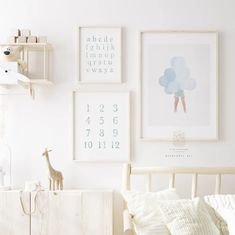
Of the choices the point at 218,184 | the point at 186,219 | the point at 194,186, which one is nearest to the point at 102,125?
the point at 194,186

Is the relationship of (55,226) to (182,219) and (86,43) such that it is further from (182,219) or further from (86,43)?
(86,43)

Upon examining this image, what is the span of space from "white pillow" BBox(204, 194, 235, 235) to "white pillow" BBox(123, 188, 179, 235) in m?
0.28

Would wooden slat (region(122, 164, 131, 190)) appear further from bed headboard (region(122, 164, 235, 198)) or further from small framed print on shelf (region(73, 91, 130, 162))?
small framed print on shelf (region(73, 91, 130, 162))

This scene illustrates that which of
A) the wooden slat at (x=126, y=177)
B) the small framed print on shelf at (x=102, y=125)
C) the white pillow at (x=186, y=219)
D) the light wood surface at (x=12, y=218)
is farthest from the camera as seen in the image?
the small framed print on shelf at (x=102, y=125)

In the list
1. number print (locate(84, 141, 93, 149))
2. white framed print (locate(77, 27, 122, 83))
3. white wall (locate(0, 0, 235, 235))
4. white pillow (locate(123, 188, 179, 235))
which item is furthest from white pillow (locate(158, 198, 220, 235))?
white framed print (locate(77, 27, 122, 83))

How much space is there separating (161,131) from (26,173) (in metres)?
0.89

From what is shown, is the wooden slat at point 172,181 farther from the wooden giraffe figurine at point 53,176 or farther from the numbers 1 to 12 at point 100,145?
the wooden giraffe figurine at point 53,176

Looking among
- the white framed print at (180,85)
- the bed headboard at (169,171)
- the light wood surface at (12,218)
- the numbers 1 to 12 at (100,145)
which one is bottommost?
the light wood surface at (12,218)

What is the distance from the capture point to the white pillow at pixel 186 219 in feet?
9.17

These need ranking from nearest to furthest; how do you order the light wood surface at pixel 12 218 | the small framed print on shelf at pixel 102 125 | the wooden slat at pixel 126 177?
the light wood surface at pixel 12 218, the wooden slat at pixel 126 177, the small framed print on shelf at pixel 102 125

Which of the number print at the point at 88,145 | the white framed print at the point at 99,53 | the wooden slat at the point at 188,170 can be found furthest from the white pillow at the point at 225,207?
the white framed print at the point at 99,53

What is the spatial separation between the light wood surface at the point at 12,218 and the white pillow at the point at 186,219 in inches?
31.2

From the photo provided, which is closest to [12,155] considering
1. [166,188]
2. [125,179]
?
[125,179]

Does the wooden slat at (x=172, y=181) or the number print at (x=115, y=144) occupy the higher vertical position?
the number print at (x=115, y=144)
